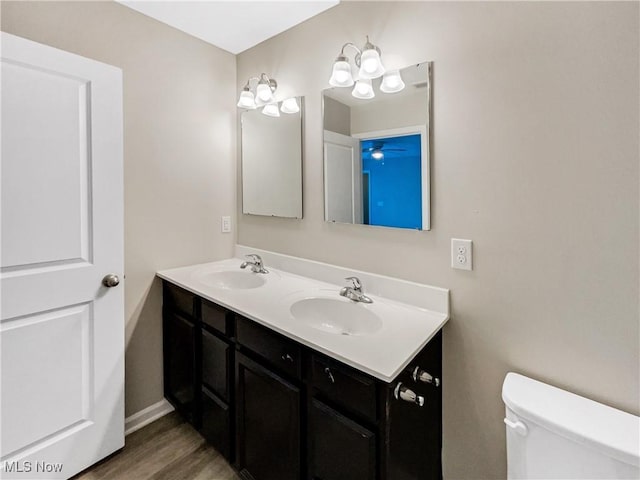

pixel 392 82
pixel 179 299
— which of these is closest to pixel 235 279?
pixel 179 299

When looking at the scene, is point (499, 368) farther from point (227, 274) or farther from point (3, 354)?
point (3, 354)

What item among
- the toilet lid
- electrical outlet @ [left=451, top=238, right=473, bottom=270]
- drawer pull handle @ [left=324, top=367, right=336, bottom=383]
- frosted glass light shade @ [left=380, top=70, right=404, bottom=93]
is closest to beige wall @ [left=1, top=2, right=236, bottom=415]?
frosted glass light shade @ [left=380, top=70, right=404, bottom=93]

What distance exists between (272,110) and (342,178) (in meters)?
0.71

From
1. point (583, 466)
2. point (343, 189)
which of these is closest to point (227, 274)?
point (343, 189)

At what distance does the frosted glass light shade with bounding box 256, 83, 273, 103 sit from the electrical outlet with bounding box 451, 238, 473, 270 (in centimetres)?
137

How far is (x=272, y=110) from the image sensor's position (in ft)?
6.50

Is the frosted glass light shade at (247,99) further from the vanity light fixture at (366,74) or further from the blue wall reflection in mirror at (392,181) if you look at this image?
the blue wall reflection in mirror at (392,181)

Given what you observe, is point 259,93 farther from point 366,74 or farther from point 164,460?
point 164,460

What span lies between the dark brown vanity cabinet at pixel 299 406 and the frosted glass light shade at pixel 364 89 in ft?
3.69

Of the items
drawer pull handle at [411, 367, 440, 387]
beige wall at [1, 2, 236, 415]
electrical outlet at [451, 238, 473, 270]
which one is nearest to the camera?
drawer pull handle at [411, 367, 440, 387]

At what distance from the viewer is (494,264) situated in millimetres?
1215

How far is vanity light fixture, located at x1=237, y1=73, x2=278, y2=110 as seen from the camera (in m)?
1.94

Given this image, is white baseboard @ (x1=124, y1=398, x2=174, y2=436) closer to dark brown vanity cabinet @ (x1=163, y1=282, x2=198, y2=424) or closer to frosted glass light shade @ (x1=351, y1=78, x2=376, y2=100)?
dark brown vanity cabinet @ (x1=163, y1=282, x2=198, y2=424)

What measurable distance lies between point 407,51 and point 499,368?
1363 millimetres
